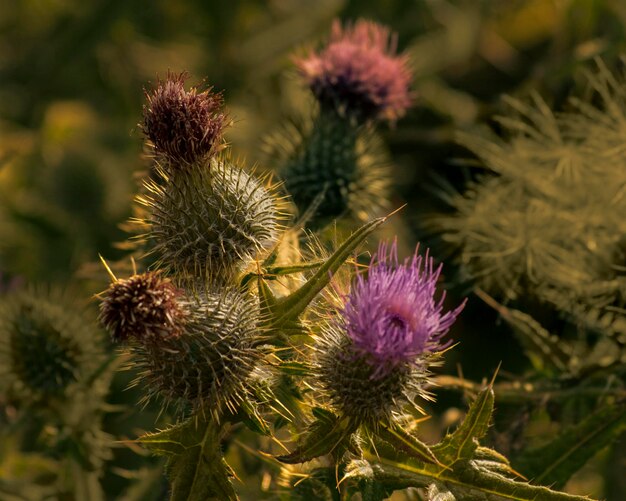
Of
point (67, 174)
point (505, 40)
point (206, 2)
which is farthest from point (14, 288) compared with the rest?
point (505, 40)

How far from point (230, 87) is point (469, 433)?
4.51 metres

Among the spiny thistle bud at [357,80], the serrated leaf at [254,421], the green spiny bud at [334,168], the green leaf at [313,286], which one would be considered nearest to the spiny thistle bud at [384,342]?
the green leaf at [313,286]

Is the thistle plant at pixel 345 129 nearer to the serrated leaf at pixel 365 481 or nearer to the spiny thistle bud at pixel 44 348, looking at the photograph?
the spiny thistle bud at pixel 44 348

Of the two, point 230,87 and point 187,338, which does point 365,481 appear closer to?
point 187,338

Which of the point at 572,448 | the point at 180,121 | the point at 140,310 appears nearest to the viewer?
the point at 140,310

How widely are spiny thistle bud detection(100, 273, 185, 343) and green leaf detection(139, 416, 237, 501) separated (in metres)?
0.34

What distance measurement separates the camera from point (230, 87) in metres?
6.64

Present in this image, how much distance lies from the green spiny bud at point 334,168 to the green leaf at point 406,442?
140cm

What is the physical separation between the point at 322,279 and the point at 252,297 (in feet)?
1.43

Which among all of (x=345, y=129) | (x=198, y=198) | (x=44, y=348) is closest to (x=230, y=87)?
(x=345, y=129)

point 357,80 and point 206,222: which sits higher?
point 357,80

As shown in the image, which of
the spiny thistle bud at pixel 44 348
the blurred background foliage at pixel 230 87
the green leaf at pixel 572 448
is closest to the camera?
the green leaf at pixel 572 448

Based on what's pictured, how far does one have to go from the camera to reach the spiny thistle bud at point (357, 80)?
14.0ft

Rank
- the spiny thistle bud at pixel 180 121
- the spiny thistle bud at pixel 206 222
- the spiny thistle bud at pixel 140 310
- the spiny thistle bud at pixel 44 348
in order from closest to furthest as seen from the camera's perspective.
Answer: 1. the spiny thistle bud at pixel 140 310
2. the spiny thistle bud at pixel 180 121
3. the spiny thistle bud at pixel 206 222
4. the spiny thistle bud at pixel 44 348
